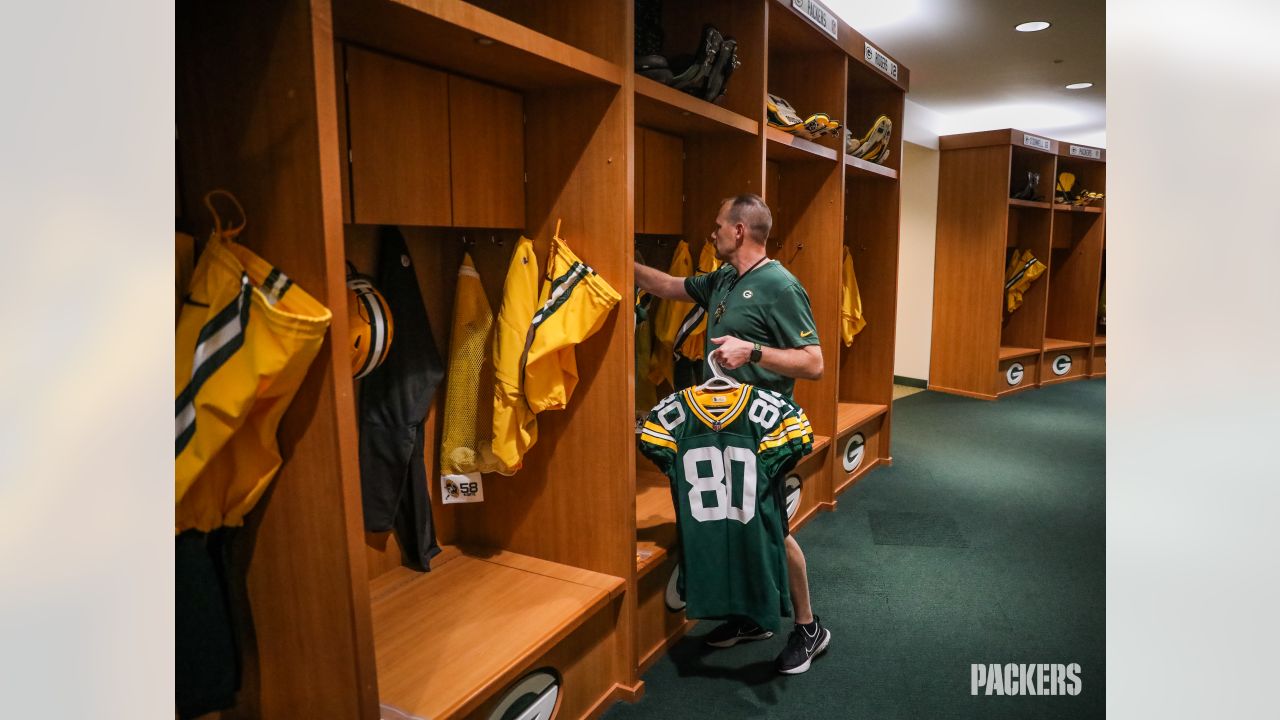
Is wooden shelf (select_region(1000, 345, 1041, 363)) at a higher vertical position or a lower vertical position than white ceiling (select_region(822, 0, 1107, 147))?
lower

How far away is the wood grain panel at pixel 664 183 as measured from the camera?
10.1 ft

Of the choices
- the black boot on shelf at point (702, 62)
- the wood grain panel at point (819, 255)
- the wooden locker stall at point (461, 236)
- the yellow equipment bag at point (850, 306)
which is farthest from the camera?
the yellow equipment bag at point (850, 306)

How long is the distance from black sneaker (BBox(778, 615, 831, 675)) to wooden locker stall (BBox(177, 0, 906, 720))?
0.44 metres

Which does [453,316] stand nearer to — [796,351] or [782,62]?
[796,351]

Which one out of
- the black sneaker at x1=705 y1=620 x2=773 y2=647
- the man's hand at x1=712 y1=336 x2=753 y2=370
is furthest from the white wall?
the man's hand at x1=712 y1=336 x2=753 y2=370

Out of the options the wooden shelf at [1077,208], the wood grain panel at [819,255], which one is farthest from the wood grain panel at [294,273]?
the wooden shelf at [1077,208]

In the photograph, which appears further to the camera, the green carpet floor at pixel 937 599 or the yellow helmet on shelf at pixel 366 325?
the green carpet floor at pixel 937 599

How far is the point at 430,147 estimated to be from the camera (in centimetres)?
202

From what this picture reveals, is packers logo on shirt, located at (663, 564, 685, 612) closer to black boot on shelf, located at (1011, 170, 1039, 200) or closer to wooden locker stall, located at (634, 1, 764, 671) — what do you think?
wooden locker stall, located at (634, 1, 764, 671)

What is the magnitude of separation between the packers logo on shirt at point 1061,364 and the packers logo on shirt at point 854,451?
4820 mm

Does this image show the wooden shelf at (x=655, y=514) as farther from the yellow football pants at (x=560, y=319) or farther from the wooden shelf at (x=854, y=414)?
the wooden shelf at (x=854, y=414)

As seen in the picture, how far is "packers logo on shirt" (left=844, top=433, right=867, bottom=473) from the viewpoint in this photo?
452cm

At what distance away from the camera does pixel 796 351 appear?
2.53 m

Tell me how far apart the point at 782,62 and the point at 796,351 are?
229cm
